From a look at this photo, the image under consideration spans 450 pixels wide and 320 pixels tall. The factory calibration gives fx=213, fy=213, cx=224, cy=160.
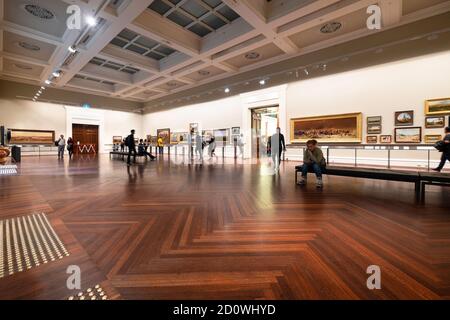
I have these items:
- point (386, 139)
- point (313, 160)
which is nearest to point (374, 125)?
point (386, 139)

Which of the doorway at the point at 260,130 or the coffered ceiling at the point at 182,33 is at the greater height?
the coffered ceiling at the point at 182,33

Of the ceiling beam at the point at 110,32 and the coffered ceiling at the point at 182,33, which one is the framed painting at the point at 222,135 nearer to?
the coffered ceiling at the point at 182,33

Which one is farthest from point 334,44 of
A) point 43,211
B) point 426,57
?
point 43,211

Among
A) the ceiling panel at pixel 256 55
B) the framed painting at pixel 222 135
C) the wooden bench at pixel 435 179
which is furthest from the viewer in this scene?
the framed painting at pixel 222 135

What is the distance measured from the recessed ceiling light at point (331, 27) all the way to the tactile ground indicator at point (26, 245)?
34.3ft

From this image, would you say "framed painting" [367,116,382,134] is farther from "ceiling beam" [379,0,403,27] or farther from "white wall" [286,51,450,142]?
"ceiling beam" [379,0,403,27]

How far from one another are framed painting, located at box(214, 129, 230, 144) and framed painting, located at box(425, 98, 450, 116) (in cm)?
980

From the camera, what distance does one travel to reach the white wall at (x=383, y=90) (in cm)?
740

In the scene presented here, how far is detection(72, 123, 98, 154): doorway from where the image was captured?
59.5 feet

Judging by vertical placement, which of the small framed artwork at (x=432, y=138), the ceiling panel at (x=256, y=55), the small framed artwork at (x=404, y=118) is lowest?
the small framed artwork at (x=432, y=138)

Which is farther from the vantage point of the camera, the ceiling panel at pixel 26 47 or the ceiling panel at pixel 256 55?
the ceiling panel at pixel 256 55

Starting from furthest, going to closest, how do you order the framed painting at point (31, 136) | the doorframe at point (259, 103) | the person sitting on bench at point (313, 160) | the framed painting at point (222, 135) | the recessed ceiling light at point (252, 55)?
the framed painting at point (31, 136) → the framed painting at point (222, 135) → the doorframe at point (259, 103) → the recessed ceiling light at point (252, 55) → the person sitting on bench at point (313, 160)

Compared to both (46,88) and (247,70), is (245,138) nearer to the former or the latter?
(247,70)

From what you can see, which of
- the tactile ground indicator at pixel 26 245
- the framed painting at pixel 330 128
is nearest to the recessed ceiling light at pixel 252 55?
the framed painting at pixel 330 128
